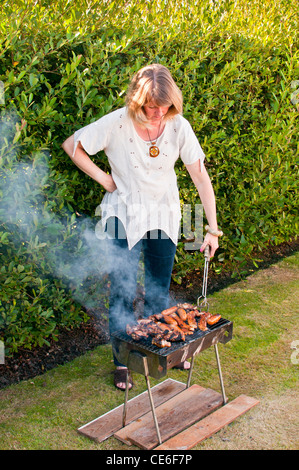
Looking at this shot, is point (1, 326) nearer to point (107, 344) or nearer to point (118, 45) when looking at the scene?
point (107, 344)

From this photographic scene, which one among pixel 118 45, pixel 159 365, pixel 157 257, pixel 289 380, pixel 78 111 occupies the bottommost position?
pixel 289 380

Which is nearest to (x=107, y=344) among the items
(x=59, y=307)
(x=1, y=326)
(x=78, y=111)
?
(x=59, y=307)

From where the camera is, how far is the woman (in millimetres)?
3312

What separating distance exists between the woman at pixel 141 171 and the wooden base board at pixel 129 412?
0.92 feet

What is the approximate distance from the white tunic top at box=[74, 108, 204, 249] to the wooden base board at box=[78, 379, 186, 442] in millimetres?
1169

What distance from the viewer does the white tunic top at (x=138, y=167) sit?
11.5ft

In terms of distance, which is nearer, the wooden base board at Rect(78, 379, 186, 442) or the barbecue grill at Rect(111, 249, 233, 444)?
A: the barbecue grill at Rect(111, 249, 233, 444)

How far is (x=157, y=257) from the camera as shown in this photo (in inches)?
154

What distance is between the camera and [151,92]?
10.4 ft

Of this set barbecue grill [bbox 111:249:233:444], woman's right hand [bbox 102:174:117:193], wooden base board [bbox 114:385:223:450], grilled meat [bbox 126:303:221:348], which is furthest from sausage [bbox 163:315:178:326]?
woman's right hand [bbox 102:174:117:193]

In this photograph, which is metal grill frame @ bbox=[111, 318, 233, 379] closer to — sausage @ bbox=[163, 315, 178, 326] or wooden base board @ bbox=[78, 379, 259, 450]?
sausage @ bbox=[163, 315, 178, 326]

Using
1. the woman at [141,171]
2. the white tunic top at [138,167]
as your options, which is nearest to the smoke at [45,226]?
the woman at [141,171]

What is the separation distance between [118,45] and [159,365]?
8.80 feet

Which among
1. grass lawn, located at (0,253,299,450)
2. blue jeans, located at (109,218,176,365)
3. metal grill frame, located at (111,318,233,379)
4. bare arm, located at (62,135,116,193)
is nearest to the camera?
metal grill frame, located at (111,318,233,379)
